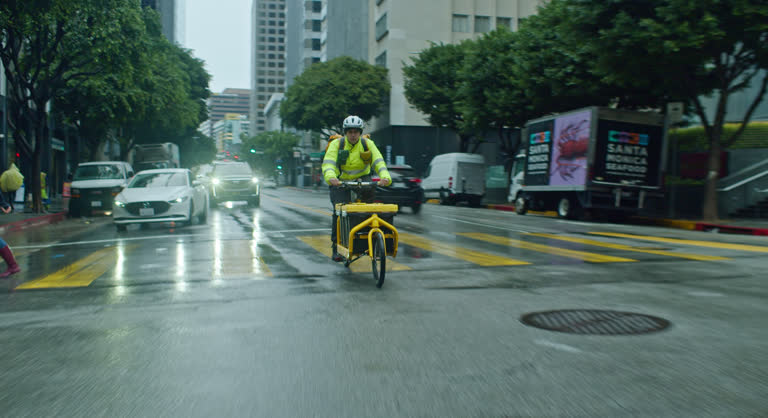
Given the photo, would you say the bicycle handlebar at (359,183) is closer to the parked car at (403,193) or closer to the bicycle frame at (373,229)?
the bicycle frame at (373,229)

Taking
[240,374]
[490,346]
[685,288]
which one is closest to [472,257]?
[685,288]

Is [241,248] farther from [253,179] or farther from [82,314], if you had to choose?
[253,179]

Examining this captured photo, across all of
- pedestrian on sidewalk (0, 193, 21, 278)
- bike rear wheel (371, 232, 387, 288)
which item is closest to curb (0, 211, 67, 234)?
pedestrian on sidewalk (0, 193, 21, 278)

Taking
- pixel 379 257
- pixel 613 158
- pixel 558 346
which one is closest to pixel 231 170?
pixel 613 158

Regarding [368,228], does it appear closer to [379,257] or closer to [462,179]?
[379,257]

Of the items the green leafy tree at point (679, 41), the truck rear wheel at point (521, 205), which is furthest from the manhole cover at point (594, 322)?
the truck rear wheel at point (521, 205)

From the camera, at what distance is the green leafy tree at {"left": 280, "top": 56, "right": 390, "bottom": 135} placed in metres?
52.5

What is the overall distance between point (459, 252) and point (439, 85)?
31690mm

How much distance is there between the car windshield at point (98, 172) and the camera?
71.8 ft

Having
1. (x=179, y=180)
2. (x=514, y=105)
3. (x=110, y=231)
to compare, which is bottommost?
(x=110, y=231)

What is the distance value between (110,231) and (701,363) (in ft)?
45.1

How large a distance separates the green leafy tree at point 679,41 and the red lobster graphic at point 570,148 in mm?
1861

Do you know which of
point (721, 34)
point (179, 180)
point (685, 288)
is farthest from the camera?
point (179, 180)

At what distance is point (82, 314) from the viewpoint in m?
5.46
